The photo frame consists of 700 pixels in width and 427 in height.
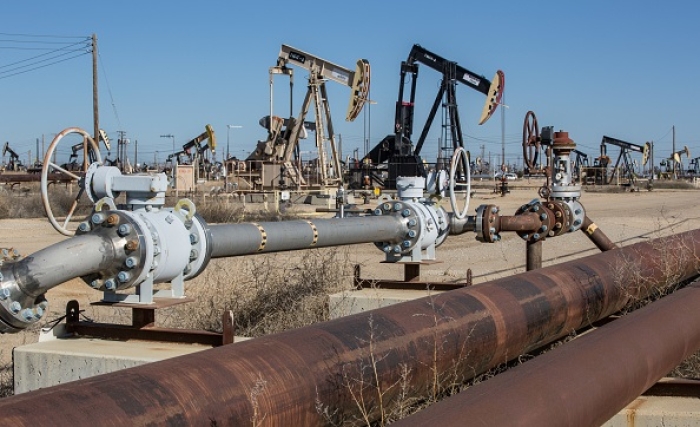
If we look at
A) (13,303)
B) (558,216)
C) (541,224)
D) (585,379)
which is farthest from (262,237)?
(558,216)

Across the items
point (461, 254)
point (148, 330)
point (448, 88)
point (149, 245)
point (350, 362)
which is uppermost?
point (448, 88)

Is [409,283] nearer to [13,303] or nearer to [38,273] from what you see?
[38,273]

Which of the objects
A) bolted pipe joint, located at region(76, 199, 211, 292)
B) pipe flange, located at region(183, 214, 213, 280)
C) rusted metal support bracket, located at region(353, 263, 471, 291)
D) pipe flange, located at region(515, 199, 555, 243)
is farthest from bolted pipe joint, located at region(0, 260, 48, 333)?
pipe flange, located at region(515, 199, 555, 243)

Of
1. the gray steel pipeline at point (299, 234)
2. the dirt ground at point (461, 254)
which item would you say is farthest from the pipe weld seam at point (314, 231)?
the dirt ground at point (461, 254)

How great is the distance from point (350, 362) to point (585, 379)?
0.90 metres

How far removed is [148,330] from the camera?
489cm

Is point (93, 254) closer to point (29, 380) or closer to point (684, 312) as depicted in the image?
point (29, 380)

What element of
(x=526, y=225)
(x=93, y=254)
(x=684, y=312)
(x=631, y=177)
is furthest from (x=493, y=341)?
(x=631, y=177)

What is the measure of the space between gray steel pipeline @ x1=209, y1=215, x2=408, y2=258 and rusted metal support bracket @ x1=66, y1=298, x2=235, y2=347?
511mm

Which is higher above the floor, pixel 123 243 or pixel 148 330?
pixel 123 243

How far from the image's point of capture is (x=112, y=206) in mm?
4719

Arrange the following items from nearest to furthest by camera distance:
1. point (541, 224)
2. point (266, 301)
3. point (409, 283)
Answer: point (409, 283) → point (266, 301) → point (541, 224)

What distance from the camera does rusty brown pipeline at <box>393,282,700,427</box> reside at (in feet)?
7.22

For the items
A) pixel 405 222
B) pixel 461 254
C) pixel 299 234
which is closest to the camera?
pixel 299 234
